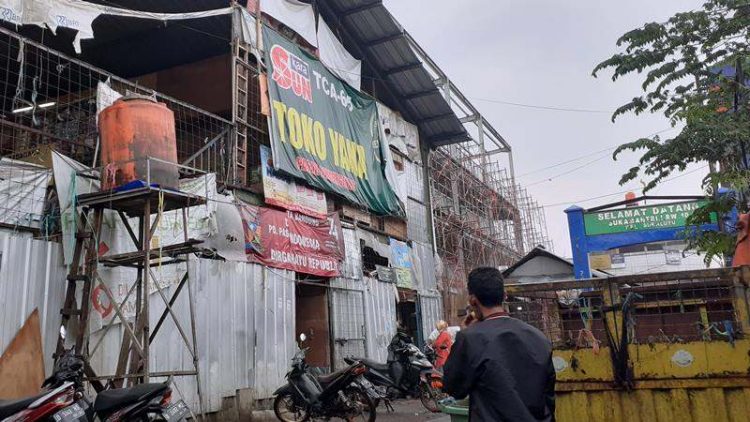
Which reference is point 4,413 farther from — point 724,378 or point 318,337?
point 318,337

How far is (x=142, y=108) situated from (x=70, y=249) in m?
1.87

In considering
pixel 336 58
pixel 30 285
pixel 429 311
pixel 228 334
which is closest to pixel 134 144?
pixel 30 285

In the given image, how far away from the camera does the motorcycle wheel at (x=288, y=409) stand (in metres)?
8.31

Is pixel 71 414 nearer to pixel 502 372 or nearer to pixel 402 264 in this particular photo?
pixel 502 372

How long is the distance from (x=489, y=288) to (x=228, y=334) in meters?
7.07

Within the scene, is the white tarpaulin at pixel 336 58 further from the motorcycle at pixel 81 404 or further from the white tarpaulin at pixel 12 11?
the motorcycle at pixel 81 404

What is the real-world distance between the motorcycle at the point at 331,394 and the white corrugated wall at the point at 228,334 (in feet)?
3.78

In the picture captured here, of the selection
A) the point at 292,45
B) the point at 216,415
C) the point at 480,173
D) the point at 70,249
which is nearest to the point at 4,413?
the point at 70,249

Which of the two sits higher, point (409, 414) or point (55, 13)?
point (55, 13)

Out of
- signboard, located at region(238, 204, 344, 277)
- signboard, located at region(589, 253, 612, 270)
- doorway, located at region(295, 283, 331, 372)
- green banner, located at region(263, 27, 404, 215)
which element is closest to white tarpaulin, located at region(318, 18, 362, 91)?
green banner, located at region(263, 27, 404, 215)

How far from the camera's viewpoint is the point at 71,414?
4789 mm

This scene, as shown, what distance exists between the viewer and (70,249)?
274 inches

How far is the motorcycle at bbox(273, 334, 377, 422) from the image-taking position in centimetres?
799

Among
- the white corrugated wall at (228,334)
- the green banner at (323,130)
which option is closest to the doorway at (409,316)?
the green banner at (323,130)
